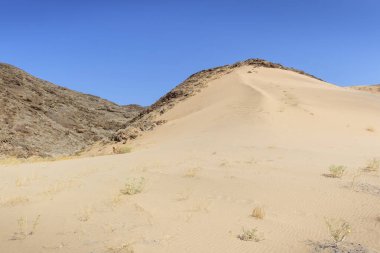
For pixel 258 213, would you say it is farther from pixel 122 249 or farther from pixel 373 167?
pixel 373 167

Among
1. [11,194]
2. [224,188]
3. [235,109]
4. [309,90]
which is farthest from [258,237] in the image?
[309,90]

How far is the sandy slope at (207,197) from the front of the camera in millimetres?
6648

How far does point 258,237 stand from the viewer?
654cm

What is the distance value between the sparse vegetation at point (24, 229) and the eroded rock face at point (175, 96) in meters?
18.1

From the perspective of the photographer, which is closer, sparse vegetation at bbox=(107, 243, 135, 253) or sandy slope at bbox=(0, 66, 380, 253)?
sparse vegetation at bbox=(107, 243, 135, 253)

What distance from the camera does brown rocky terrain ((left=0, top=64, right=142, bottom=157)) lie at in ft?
113

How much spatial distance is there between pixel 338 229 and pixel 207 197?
2.98m

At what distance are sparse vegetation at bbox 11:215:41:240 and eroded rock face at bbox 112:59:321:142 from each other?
18.1 m

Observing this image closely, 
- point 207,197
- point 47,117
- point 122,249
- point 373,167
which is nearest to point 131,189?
point 207,197

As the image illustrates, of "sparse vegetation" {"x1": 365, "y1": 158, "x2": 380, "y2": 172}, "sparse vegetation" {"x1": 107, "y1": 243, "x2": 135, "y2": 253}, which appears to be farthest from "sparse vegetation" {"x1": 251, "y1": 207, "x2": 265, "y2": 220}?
"sparse vegetation" {"x1": 365, "y1": 158, "x2": 380, "y2": 172}

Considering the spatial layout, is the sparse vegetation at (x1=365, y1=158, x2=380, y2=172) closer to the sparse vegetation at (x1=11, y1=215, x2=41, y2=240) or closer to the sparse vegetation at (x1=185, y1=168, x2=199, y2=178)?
the sparse vegetation at (x1=185, y1=168, x2=199, y2=178)

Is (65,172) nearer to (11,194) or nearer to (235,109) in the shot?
(11,194)

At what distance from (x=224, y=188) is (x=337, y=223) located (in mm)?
2903

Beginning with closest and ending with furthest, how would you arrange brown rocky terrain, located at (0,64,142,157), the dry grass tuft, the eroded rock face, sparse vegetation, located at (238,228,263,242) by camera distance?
sparse vegetation, located at (238,228,263,242) < the dry grass tuft < the eroded rock face < brown rocky terrain, located at (0,64,142,157)
